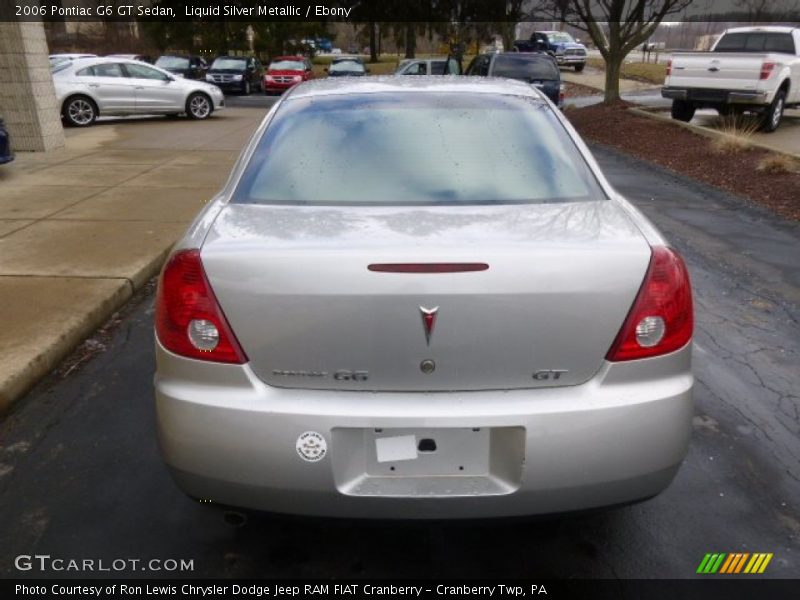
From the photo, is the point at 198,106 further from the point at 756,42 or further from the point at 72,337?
the point at 72,337

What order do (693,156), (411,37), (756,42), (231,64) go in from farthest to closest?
(411,37) < (231,64) < (756,42) < (693,156)

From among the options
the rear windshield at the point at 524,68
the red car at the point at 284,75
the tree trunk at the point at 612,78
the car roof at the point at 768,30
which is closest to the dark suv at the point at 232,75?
the red car at the point at 284,75

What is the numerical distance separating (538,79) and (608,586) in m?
16.1

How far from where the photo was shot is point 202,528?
9.04 feet

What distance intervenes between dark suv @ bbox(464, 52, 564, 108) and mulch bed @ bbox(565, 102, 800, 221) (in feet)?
3.86

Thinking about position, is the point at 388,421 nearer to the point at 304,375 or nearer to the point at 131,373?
the point at 304,375

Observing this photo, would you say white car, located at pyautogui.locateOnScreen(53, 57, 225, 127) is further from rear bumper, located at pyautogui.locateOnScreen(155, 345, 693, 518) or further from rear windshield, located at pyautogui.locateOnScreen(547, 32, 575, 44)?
rear windshield, located at pyautogui.locateOnScreen(547, 32, 575, 44)

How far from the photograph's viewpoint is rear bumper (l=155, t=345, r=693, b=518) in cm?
208

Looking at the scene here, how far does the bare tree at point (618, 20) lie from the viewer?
18531 millimetres

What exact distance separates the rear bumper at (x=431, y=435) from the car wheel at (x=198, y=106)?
696 inches

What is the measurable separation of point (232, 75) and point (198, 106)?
1180cm

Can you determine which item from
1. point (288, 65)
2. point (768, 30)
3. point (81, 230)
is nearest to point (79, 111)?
point (81, 230)

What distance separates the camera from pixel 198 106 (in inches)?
733

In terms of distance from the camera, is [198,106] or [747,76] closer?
[747,76]
